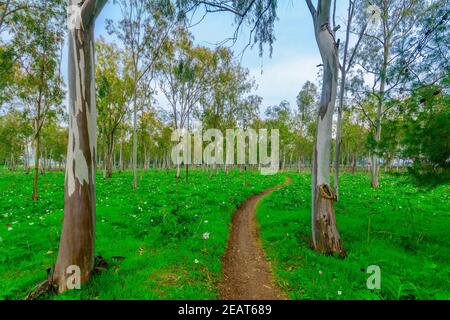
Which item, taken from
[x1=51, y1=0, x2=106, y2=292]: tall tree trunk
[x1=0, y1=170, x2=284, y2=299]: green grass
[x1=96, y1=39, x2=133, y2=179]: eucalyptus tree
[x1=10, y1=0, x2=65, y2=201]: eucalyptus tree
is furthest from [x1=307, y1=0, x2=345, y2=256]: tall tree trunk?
[x1=96, y1=39, x2=133, y2=179]: eucalyptus tree

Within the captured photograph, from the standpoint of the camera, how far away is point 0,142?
115 feet

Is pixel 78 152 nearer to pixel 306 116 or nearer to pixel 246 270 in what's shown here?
pixel 246 270

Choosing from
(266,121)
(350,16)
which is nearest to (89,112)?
(350,16)

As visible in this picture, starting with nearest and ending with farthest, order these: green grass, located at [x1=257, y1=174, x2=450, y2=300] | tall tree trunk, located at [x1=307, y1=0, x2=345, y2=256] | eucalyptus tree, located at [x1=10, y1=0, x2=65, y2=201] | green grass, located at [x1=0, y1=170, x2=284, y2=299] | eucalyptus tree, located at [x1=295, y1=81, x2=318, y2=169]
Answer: green grass, located at [x1=0, y1=170, x2=284, y2=299]
green grass, located at [x1=257, y1=174, x2=450, y2=300]
tall tree trunk, located at [x1=307, y1=0, x2=345, y2=256]
eucalyptus tree, located at [x1=10, y1=0, x2=65, y2=201]
eucalyptus tree, located at [x1=295, y1=81, x2=318, y2=169]

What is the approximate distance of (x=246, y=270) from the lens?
501cm

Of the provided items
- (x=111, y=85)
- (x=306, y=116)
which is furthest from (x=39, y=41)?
(x=306, y=116)

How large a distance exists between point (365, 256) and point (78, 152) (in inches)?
281

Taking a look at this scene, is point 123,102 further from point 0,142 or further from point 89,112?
point 0,142

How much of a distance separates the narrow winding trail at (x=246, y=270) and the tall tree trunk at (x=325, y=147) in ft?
5.89

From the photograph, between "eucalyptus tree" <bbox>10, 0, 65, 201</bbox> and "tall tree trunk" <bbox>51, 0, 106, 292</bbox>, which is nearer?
"tall tree trunk" <bbox>51, 0, 106, 292</bbox>

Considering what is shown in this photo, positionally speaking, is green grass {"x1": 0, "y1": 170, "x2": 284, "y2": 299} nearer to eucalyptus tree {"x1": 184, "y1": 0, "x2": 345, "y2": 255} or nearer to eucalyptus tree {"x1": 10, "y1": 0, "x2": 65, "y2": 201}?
eucalyptus tree {"x1": 184, "y1": 0, "x2": 345, "y2": 255}

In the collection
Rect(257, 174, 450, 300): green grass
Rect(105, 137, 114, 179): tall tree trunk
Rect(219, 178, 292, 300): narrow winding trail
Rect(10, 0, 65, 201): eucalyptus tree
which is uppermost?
Rect(10, 0, 65, 201): eucalyptus tree

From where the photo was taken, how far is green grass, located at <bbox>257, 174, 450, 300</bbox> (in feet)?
12.7

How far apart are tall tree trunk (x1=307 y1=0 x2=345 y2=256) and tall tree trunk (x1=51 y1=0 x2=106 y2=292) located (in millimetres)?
5617
